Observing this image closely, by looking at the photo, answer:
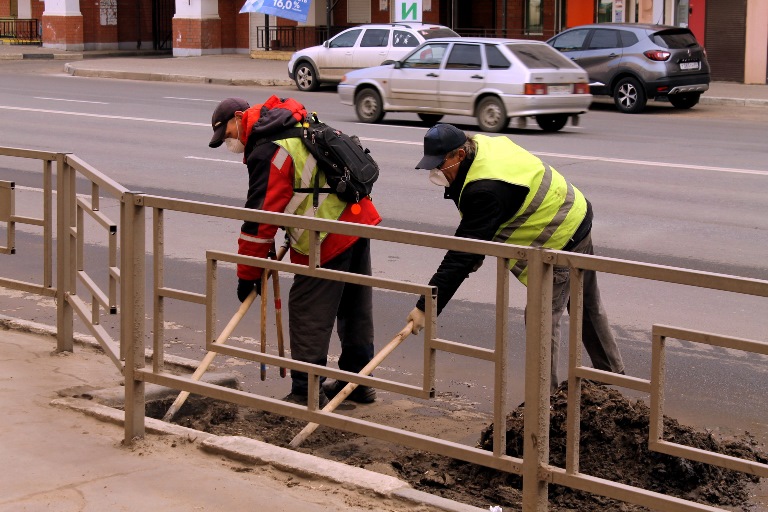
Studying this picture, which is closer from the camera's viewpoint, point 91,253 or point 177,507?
point 177,507

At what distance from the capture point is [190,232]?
1075 cm

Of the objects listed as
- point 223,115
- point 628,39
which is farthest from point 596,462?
point 628,39

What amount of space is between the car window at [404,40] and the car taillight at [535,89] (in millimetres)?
7420

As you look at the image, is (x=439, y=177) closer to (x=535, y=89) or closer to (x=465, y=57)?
(x=535, y=89)

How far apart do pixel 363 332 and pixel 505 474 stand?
1438 millimetres

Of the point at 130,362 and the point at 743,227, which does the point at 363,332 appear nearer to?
the point at 130,362

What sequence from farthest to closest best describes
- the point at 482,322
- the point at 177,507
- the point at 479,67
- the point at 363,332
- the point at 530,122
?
the point at 530,122, the point at 479,67, the point at 482,322, the point at 363,332, the point at 177,507

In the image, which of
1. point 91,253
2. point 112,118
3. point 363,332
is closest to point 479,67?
point 112,118

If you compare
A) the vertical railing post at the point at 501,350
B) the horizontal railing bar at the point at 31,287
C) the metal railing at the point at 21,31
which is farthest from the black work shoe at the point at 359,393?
the metal railing at the point at 21,31

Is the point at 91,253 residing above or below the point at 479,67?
below

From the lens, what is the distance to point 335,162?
18.9 feet

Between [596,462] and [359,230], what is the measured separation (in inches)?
61.0

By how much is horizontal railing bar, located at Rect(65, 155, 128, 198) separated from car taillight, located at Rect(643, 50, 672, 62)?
1814 cm

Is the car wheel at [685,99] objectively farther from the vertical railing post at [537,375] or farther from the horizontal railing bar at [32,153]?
the vertical railing post at [537,375]
